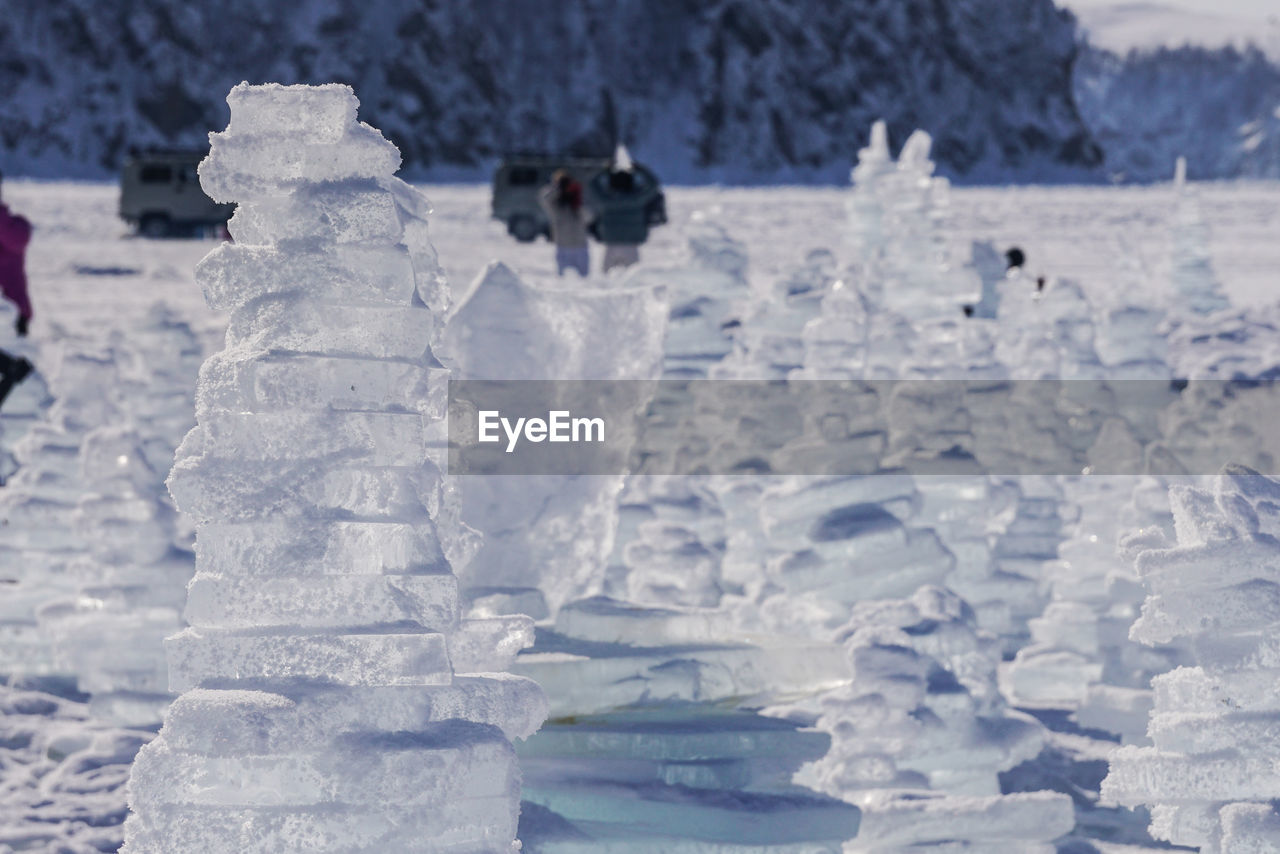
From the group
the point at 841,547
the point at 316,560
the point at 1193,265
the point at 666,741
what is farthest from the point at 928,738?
the point at 1193,265

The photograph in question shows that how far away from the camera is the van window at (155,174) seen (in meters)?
37.8

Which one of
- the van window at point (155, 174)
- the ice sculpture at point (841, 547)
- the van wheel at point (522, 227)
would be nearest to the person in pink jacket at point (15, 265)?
the ice sculpture at point (841, 547)

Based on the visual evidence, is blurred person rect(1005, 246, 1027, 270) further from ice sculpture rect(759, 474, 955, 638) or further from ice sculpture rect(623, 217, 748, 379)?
ice sculpture rect(759, 474, 955, 638)

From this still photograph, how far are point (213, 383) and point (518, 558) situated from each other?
4.87 meters

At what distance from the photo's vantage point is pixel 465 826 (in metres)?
7.29

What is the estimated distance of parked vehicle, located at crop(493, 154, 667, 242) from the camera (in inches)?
1302

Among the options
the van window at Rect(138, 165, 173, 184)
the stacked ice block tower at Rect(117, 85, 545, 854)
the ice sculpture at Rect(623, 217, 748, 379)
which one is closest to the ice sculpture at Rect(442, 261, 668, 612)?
the stacked ice block tower at Rect(117, 85, 545, 854)

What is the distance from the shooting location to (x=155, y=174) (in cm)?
3794

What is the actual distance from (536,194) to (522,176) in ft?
1.96

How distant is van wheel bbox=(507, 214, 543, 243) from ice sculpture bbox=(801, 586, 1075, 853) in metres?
22.6

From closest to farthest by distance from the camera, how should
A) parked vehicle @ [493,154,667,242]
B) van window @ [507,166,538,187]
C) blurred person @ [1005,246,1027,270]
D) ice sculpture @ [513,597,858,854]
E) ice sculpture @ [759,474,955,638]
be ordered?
ice sculpture @ [513,597,858,854] → ice sculpture @ [759,474,955,638] → blurred person @ [1005,246,1027,270] → parked vehicle @ [493,154,667,242] → van window @ [507,166,538,187]

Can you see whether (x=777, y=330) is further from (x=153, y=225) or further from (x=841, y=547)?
(x=153, y=225)

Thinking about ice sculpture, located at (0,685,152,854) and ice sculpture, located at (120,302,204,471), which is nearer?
ice sculpture, located at (0,685,152,854)

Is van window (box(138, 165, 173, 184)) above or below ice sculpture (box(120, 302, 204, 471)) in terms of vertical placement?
above
